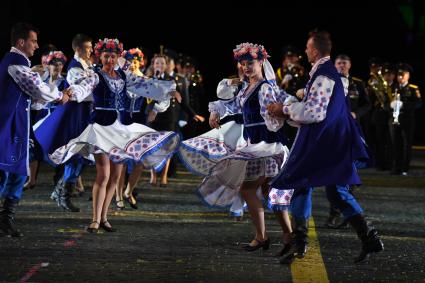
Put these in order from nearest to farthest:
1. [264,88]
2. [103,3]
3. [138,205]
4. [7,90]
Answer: [264,88] → [7,90] → [138,205] → [103,3]

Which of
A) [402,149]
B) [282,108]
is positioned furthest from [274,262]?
[402,149]

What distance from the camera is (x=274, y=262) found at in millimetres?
9773

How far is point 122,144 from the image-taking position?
11906 millimetres

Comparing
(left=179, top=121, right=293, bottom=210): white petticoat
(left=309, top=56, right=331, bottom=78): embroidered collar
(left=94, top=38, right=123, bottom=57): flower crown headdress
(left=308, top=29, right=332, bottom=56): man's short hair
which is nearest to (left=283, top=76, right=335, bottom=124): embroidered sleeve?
(left=309, top=56, right=331, bottom=78): embroidered collar

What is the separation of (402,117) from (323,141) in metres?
13.4

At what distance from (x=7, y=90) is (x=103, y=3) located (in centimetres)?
1932

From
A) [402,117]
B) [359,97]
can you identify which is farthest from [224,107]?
[402,117]

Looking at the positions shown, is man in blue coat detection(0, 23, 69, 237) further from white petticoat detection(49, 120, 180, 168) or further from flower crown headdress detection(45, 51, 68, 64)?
flower crown headdress detection(45, 51, 68, 64)

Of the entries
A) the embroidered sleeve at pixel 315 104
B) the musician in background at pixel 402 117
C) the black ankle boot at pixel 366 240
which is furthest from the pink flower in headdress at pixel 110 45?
the musician in background at pixel 402 117

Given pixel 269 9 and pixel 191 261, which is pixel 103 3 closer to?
pixel 269 9

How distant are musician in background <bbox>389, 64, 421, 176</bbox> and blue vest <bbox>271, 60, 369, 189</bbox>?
12.9 metres

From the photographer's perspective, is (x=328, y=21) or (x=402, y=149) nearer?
(x=402, y=149)

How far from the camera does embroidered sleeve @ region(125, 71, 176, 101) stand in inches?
482

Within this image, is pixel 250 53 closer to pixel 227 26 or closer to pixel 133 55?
pixel 133 55
